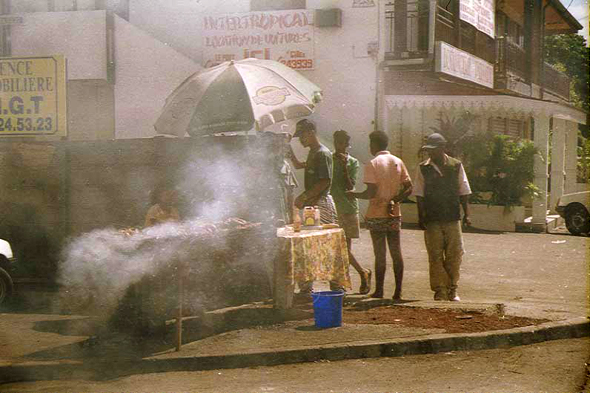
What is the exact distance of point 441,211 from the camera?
6547mm

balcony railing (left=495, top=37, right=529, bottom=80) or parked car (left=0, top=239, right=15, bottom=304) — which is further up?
balcony railing (left=495, top=37, right=529, bottom=80)

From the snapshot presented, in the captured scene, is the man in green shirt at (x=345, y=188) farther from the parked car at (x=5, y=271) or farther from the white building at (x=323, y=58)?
the parked car at (x=5, y=271)

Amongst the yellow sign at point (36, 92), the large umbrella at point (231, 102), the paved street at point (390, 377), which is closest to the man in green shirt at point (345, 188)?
the large umbrella at point (231, 102)

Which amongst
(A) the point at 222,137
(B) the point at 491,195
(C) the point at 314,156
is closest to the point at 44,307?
(A) the point at 222,137

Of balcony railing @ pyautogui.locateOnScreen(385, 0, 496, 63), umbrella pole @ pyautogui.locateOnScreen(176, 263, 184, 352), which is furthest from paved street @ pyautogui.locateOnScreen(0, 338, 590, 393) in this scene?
balcony railing @ pyautogui.locateOnScreen(385, 0, 496, 63)

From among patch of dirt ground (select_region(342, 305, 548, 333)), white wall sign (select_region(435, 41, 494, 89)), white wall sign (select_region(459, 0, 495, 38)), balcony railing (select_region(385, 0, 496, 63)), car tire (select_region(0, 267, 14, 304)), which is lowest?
patch of dirt ground (select_region(342, 305, 548, 333))

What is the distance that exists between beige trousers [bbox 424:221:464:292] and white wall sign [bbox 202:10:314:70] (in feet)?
22.5

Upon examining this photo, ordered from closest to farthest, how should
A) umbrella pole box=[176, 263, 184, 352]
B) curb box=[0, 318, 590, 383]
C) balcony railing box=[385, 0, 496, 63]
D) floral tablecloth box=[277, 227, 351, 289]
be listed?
curb box=[0, 318, 590, 383] < umbrella pole box=[176, 263, 184, 352] < floral tablecloth box=[277, 227, 351, 289] < balcony railing box=[385, 0, 496, 63]

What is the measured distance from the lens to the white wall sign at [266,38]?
12.9 meters

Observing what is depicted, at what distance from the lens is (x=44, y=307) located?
21.6ft

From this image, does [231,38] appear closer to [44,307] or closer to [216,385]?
[44,307]

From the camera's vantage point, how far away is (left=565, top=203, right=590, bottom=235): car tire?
13.4 meters

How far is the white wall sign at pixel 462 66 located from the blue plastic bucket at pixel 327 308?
33.2 feet

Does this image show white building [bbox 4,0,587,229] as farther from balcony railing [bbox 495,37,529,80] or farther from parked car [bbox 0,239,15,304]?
parked car [bbox 0,239,15,304]
